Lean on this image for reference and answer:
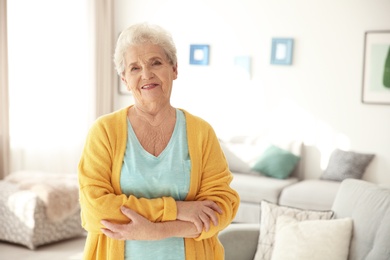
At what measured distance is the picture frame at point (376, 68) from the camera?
508 cm

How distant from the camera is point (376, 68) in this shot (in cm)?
514

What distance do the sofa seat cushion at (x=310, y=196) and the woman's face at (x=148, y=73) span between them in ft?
11.1

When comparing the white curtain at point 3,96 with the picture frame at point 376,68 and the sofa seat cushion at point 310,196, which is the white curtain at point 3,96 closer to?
the sofa seat cushion at point 310,196

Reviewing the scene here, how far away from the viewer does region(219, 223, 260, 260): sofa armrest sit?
8.87 feet

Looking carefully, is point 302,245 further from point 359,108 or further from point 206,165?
point 359,108

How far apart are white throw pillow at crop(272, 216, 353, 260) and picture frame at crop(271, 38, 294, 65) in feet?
10.6

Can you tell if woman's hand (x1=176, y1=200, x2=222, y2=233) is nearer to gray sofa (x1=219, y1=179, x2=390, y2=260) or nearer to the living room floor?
gray sofa (x1=219, y1=179, x2=390, y2=260)

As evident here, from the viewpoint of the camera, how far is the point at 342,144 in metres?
5.36

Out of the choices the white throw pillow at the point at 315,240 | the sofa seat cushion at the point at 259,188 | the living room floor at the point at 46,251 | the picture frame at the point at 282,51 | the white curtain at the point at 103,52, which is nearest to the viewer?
the white throw pillow at the point at 315,240

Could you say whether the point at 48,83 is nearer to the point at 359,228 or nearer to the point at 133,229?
the point at 359,228

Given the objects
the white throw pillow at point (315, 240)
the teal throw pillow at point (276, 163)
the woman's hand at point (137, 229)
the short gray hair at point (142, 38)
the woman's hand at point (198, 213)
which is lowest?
the teal throw pillow at point (276, 163)

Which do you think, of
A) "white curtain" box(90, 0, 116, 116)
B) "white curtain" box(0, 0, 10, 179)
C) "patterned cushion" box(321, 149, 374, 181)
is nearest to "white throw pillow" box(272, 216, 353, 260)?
"patterned cushion" box(321, 149, 374, 181)

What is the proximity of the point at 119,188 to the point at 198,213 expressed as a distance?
8.9 inches

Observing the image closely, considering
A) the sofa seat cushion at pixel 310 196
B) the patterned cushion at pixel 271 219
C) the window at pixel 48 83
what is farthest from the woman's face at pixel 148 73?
the window at pixel 48 83
